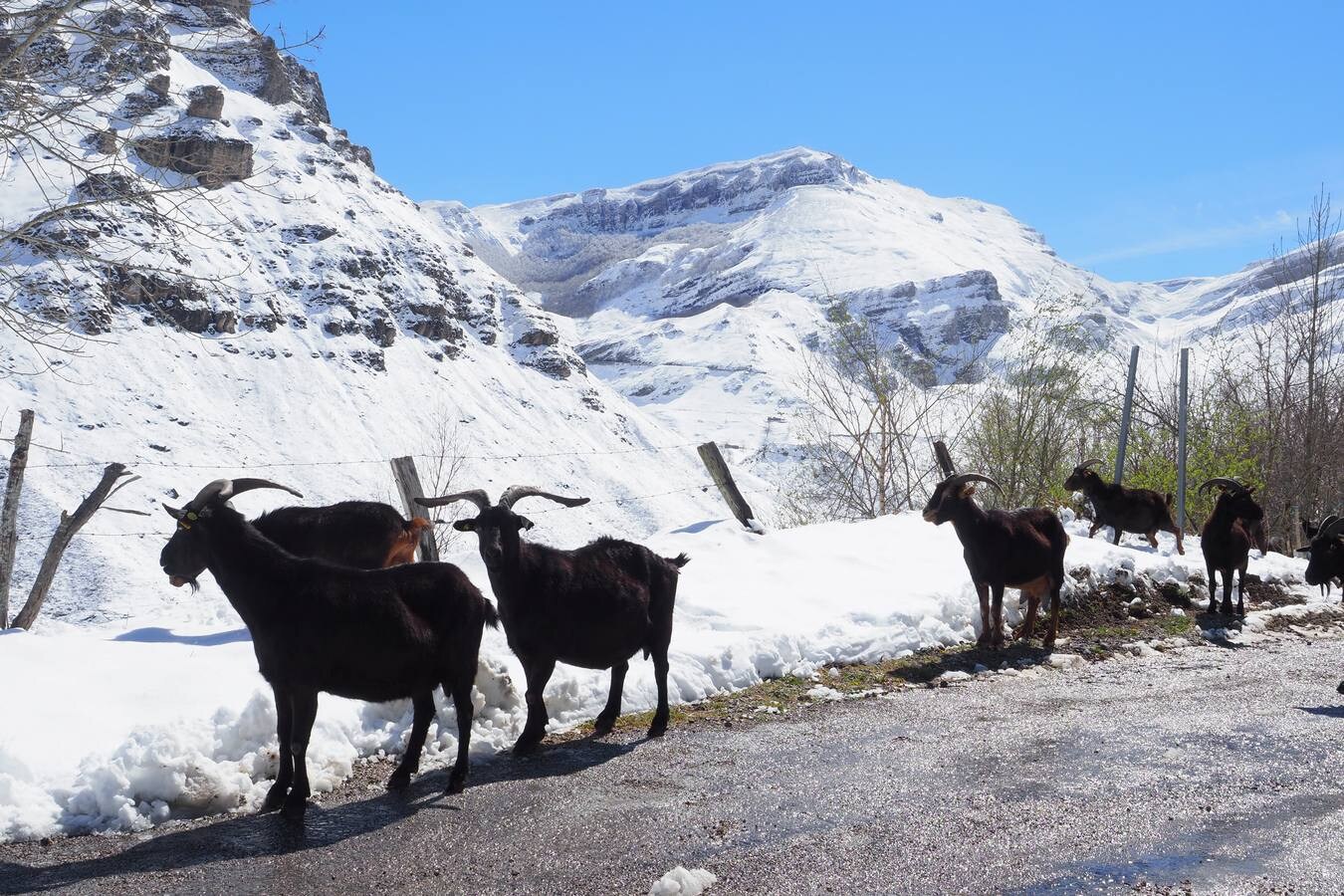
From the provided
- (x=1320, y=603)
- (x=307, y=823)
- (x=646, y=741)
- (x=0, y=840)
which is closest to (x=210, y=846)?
(x=307, y=823)

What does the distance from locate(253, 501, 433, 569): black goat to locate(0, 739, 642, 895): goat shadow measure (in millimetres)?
3491

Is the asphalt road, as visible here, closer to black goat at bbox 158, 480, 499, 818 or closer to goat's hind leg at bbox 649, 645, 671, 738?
goat's hind leg at bbox 649, 645, 671, 738

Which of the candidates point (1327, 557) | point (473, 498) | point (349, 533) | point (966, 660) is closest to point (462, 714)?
point (473, 498)

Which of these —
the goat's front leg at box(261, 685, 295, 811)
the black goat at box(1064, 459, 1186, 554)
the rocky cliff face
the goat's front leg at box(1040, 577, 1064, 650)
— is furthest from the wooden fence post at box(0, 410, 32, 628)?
the rocky cliff face

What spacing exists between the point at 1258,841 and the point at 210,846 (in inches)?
220

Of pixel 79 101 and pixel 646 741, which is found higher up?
pixel 79 101

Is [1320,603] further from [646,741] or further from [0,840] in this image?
[0,840]

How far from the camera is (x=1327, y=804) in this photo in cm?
670

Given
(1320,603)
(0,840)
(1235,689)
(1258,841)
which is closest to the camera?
(1258,841)

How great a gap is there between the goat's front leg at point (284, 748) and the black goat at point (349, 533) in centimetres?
345

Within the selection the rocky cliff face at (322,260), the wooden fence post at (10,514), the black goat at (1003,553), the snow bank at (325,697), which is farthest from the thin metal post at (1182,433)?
the rocky cliff face at (322,260)

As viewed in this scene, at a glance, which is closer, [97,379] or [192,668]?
[192,668]

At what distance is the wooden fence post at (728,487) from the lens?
52.5 ft

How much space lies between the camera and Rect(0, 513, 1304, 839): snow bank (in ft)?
22.9
